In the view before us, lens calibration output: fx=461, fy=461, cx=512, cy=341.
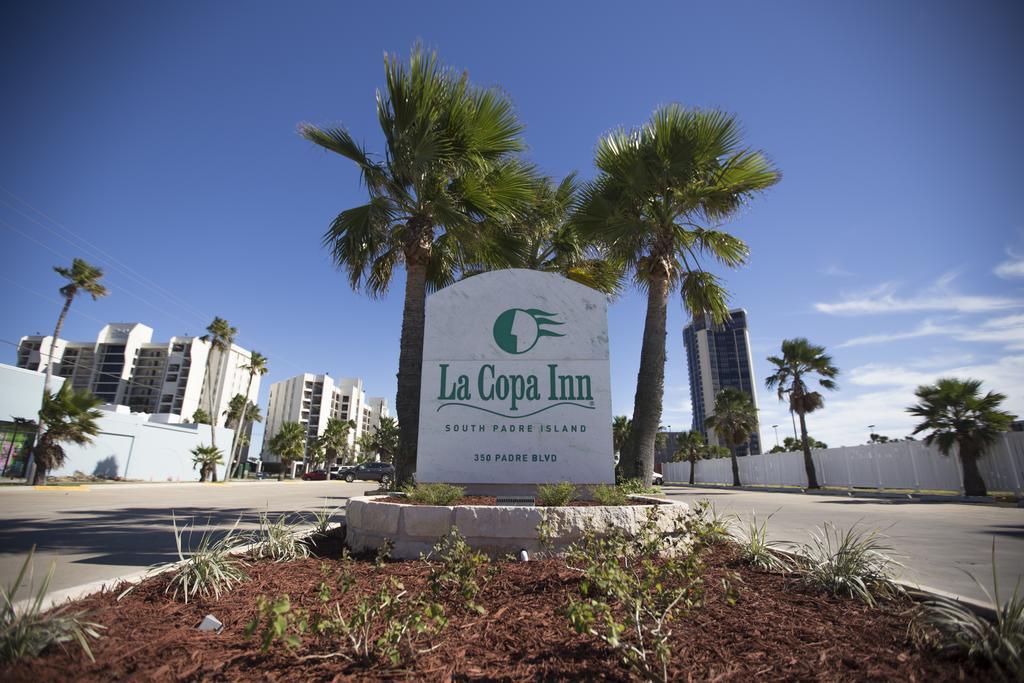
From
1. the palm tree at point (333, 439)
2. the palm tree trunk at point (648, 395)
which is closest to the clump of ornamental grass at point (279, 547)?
the palm tree trunk at point (648, 395)

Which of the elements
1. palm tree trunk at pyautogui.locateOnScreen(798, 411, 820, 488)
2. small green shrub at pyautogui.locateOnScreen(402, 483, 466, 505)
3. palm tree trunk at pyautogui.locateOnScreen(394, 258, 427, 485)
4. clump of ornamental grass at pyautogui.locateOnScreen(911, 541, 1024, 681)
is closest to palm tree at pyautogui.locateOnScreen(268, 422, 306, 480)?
palm tree trunk at pyautogui.locateOnScreen(798, 411, 820, 488)

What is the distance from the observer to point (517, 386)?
6289 mm

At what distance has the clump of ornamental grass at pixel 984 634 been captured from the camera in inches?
82.7

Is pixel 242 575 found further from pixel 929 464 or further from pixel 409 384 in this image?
pixel 929 464

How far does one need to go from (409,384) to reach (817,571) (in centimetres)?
607

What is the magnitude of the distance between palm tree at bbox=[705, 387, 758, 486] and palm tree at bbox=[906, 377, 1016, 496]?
68.2 ft

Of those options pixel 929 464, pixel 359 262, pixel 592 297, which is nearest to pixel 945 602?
pixel 592 297

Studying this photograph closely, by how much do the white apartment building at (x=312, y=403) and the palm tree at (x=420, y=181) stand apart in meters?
94.6

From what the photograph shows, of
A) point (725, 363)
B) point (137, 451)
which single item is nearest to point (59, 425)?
point (137, 451)

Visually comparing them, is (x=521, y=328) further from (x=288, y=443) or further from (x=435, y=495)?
(x=288, y=443)

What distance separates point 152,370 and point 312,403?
29.9m

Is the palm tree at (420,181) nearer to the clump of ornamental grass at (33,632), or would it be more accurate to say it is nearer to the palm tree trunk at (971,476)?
the clump of ornamental grass at (33,632)

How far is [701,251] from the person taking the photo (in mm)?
9492

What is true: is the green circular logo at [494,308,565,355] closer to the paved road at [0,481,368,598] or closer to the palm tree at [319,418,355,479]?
the paved road at [0,481,368,598]
